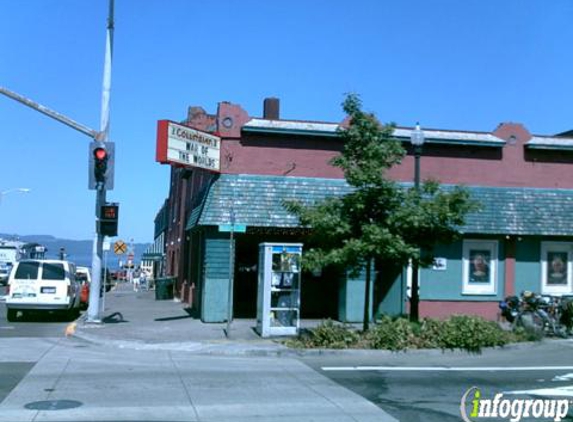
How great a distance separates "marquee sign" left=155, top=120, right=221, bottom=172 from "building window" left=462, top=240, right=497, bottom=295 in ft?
26.9

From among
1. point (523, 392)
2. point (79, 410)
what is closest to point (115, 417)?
point (79, 410)

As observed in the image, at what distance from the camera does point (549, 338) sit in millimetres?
18328

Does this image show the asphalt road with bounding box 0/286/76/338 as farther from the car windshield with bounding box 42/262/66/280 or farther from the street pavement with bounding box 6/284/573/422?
the car windshield with bounding box 42/262/66/280

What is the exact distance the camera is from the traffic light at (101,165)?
19.9 metres

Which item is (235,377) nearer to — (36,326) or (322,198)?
(322,198)

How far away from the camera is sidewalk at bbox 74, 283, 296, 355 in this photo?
15728 millimetres

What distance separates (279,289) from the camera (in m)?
18.0

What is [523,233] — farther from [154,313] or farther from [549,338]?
[154,313]

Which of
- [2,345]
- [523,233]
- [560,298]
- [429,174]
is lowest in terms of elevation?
[2,345]

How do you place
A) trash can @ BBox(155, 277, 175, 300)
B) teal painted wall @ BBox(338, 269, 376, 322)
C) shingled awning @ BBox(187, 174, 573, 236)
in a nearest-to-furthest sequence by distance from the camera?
shingled awning @ BBox(187, 174, 573, 236) → teal painted wall @ BBox(338, 269, 376, 322) → trash can @ BBox(155, 277, 175, 300)

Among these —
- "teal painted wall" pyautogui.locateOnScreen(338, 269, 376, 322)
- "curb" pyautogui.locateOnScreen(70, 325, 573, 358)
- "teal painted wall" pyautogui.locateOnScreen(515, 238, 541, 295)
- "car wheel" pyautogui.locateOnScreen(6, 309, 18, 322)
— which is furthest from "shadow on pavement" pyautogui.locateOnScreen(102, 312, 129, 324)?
"teal painted wall" pyautogui.locateOnScreen(515, 238, 541, 295)

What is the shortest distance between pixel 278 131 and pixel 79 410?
43.8 ft

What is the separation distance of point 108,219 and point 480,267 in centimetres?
1119

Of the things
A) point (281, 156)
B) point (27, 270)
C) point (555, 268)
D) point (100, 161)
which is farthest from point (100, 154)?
point (555, 268)
